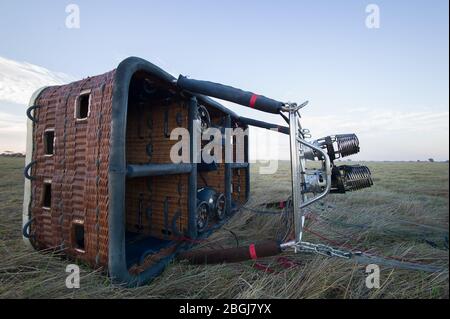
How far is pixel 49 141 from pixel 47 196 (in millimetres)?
787

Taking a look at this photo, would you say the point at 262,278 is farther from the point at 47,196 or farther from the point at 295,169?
the point at 47,196

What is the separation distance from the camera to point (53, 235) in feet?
10.6

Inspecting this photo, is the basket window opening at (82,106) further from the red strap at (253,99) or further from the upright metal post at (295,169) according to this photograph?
the upright metal post at (295,169)

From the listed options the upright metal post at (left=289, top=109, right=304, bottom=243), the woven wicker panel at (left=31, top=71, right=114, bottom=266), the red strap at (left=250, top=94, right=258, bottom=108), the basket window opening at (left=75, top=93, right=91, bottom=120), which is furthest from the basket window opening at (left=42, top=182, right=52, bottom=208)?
the upright metal post at (left=289, top=109, right=304, bottom=243)

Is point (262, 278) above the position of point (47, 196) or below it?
below

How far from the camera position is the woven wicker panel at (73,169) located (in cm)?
271

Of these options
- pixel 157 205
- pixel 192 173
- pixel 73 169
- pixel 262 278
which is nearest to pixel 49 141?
pixel 73 169

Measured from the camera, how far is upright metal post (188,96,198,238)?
4.20m

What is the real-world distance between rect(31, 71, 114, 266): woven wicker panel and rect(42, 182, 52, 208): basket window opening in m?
0.04

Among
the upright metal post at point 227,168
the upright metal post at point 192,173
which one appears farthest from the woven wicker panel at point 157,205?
the upright metal post at point 227,168

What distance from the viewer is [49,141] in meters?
3.54

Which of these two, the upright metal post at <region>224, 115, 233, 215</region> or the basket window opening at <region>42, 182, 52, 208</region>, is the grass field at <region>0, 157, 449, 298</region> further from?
the upright metal post at <region>224, 115, 233, 215</region>
